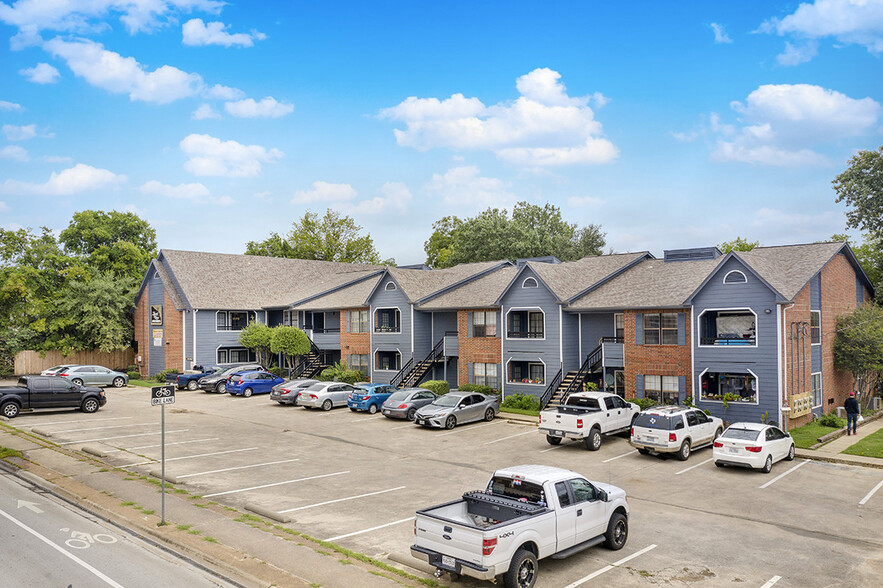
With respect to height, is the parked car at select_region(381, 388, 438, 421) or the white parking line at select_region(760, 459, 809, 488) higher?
the parked car at select_region(381, 388, 438, 421)

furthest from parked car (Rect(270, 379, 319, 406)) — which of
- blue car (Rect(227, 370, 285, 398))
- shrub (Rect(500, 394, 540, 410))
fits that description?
shrub (Rect(500, 394, 540, 410))

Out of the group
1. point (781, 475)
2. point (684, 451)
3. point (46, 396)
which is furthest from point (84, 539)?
point (46, 396)

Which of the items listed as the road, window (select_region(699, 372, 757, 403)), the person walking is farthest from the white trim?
the road

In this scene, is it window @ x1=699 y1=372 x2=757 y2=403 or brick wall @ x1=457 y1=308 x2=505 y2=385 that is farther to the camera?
brick wall @ x1=457 y1=308 x2=505 y2=385

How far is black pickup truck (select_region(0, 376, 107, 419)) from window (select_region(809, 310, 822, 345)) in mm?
35453

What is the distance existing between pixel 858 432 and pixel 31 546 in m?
30.8

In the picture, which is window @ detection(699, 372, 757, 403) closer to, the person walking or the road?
the person walking

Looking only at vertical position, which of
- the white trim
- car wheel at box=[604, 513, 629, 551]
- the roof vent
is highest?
the roof vent

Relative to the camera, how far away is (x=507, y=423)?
30.8 m

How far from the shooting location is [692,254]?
1403 inches

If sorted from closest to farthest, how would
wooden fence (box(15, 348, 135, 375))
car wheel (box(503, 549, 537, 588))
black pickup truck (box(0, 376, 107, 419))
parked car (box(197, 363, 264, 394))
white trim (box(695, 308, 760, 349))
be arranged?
car wheel (box(503, 549, 537, 588)), white trim (box(695, 308, 760, 349)), black pickup truck (box(0, 376, 107, 419)), parked car (box(197, 363, 264, 394)), wooden fence (box(15, 348, 135, 375))

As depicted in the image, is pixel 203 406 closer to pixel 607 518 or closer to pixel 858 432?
pixel 607 518

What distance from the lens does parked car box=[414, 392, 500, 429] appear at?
28.8m

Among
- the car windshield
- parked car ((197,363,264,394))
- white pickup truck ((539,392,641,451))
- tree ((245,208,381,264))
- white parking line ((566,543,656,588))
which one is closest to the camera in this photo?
white parking line ((566,543,656,588))
